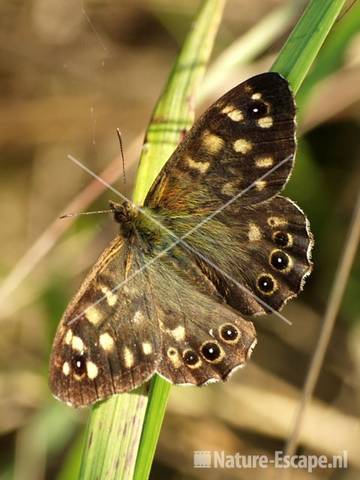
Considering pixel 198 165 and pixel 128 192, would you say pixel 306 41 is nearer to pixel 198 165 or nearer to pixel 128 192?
pixel 198 165

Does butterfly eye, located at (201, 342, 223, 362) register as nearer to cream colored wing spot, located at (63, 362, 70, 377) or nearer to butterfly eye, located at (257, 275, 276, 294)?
butterfly eye, located at (257, 275, 276, 294)

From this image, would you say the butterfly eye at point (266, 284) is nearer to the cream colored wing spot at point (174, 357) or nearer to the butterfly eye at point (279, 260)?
the butterfly eye at point (279, 260)

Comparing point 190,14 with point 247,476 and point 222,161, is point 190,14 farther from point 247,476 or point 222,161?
point 247,476

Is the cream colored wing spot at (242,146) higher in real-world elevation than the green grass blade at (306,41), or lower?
lower

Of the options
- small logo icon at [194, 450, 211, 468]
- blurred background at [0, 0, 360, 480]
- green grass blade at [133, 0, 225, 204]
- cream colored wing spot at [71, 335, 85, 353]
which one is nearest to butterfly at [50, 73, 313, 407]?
cream colored wing spot at [71, 335, 85, 353]

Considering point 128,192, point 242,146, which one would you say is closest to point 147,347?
point 242,146

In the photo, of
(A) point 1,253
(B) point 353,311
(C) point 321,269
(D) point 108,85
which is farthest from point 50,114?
(B) point 353,311

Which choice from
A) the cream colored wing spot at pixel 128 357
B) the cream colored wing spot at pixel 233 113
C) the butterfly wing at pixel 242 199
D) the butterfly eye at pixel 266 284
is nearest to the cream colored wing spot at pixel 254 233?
the butterfly wing at pixel 242 199
